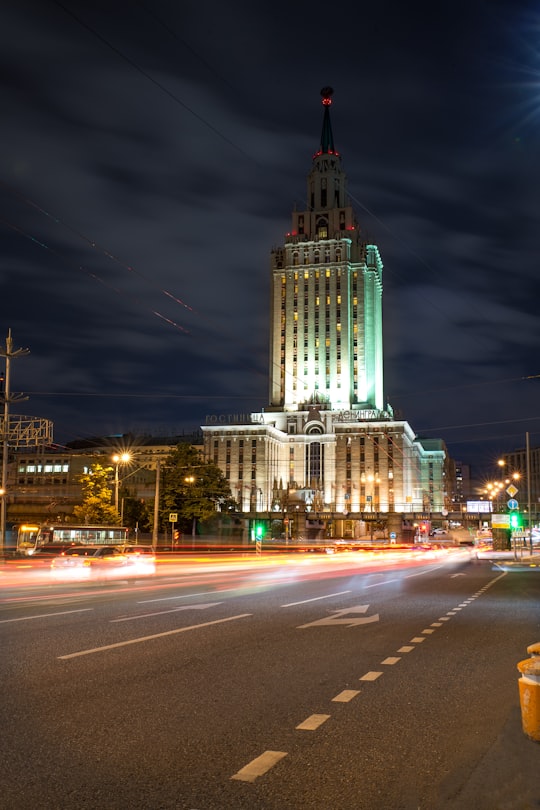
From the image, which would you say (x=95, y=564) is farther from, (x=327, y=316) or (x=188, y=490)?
(x=327, y=316)

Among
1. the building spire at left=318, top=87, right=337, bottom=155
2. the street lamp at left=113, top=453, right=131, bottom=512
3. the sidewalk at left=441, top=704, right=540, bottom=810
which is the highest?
the building spire at left=318, top=87, right=337, bottom=155

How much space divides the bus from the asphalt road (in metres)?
34.4

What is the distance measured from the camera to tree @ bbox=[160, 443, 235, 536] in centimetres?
7356

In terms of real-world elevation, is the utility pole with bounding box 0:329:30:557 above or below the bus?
above

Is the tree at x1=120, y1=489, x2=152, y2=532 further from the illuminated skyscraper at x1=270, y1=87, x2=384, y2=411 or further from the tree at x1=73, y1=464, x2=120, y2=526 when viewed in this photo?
the illuminated skyscraper at x1=270, y1=87, x2=384, y2=411

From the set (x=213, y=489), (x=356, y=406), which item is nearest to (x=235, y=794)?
(x=213, y=489)

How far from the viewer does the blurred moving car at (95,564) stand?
29.1 meters

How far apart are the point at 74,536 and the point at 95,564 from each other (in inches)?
929

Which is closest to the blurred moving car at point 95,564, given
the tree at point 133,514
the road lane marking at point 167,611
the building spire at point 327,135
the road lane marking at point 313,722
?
the road lane marking at point 167,611

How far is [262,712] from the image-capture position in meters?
6.85

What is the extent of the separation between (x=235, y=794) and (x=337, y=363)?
131204 mm

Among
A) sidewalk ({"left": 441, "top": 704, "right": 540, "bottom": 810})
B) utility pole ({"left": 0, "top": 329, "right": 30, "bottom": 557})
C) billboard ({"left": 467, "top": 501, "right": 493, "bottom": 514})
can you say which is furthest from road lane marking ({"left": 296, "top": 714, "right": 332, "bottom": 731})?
billboard ({"left": 467, "top": 501, "right": 493, "bottom": 514})

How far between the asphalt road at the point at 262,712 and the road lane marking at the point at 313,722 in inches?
0.7

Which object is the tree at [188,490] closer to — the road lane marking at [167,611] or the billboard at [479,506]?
the billboard at [479,506]
